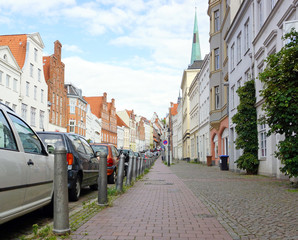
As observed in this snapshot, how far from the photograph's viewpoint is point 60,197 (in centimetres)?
479

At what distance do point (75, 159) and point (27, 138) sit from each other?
3283mm

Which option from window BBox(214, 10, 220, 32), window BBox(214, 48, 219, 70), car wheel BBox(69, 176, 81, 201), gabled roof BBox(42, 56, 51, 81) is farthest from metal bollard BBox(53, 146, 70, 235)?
gabled roof BBox(42, 56, 51, 81)

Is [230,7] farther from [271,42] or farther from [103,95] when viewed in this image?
[103,95]

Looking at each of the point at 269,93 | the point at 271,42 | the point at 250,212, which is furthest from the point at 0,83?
the point at 250,212

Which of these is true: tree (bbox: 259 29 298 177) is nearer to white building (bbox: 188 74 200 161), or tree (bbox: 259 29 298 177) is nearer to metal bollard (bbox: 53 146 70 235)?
metal bollard (bbox: 53 146 70 235)

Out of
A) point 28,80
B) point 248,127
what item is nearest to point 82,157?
point 248,127

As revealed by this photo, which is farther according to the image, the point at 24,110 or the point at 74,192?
the point at 24,110

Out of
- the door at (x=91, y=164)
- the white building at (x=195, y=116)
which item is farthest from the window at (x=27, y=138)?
the white building at (x=195, y=116)

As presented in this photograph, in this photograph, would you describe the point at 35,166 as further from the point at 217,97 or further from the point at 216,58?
the point at 216,58

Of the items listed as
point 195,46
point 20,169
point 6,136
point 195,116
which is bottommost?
point 20,169

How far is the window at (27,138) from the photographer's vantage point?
5039 mm

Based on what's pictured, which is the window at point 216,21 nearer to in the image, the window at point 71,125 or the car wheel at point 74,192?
the car wheel at point 74,192

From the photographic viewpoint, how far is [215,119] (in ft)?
102

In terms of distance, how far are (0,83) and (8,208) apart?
34548 mm
